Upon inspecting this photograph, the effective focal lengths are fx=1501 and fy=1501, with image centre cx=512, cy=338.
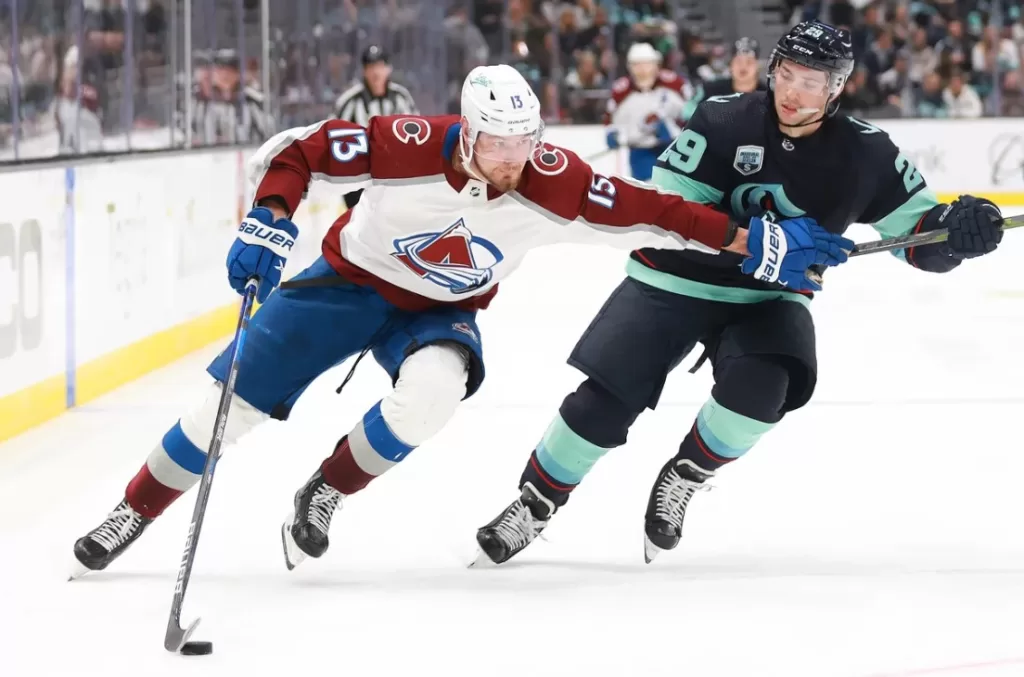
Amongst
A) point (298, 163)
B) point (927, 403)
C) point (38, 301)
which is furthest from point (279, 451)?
point (927, 403)

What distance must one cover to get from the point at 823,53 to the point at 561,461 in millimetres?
964

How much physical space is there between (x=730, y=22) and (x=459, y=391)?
36.5 feet

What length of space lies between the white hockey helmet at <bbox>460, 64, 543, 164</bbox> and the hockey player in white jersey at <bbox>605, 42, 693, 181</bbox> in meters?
7.11

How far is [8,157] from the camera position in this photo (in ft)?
14.9

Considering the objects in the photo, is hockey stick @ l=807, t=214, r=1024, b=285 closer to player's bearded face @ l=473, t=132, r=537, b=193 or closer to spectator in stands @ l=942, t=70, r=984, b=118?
player's bearded face @ l=473, t=132, r=537, b=193

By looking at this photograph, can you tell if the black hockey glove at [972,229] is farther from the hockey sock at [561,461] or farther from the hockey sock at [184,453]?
the hockey sock at [184,453]

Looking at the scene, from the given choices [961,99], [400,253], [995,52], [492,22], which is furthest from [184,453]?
[995,52]

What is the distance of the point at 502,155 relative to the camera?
270 cm

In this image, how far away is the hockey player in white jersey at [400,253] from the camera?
9.12 feet

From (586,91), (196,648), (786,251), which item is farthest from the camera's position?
(586,91)

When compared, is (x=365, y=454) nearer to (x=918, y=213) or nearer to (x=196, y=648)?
(x=196, y=648)

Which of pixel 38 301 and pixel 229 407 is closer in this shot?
pixel 229 407

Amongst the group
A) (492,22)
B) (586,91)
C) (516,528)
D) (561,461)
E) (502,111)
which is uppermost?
(502,111)

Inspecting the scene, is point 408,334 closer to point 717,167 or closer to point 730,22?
point 717,167
